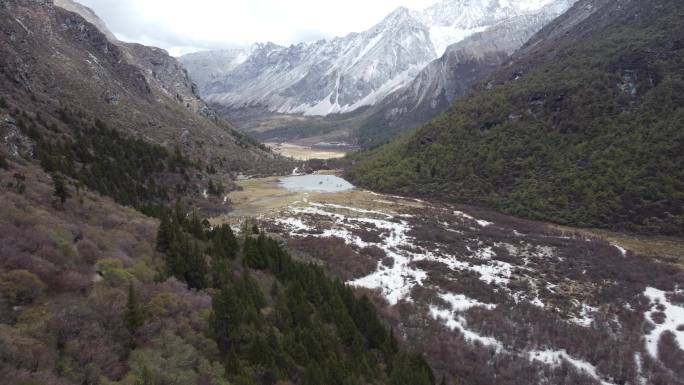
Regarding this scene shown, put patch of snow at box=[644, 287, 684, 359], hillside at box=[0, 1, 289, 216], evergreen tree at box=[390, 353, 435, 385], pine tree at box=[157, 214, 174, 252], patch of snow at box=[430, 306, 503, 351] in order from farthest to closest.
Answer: hillside at box=[0, 1, 289, 216] < patch of snow at box=[644, 287, 684, 359] < patch of snow at box=[430, 306, 503, 351] < pine tree at box=[157, 214, 174, 252] < evergreen tree at box=[390, 353, 435, 385]

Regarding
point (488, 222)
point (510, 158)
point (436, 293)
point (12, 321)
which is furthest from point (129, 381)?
point (510, 158)

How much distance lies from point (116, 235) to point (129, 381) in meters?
13.6

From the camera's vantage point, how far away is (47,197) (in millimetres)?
25094

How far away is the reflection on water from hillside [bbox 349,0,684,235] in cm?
647

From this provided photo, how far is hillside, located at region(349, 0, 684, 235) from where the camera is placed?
2803 inches

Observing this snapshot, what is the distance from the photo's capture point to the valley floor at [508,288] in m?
30.6

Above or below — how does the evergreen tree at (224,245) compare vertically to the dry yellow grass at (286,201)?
above

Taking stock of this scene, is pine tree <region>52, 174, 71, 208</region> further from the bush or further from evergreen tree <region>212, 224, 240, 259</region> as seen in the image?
the bush

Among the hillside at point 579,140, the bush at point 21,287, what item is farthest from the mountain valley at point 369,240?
the hillside at point 579,140

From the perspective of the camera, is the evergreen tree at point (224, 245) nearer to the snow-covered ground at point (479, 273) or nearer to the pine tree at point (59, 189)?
Answer: the pine tree at point (59, 189)

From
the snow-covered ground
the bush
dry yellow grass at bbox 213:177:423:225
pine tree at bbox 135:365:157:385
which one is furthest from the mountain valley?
dry yellow grass at bbox 213:177:423:225

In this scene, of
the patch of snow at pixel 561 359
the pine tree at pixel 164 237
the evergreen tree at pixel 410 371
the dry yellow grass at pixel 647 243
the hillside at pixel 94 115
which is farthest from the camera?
the dry yellow grass at pixel 647 243

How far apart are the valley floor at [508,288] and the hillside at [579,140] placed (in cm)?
1029

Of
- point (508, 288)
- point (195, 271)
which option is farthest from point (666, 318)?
point (195, 271)
